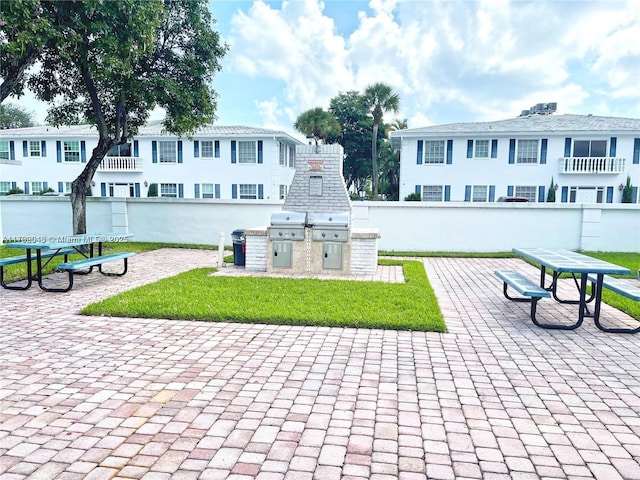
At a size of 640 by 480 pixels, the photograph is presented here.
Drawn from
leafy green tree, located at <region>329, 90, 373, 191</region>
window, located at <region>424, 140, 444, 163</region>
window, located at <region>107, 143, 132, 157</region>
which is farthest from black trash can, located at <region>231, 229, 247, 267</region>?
leafy green tree, located at <region>329, 90, 373, 191</region>

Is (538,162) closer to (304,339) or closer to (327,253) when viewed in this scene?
(327,253)

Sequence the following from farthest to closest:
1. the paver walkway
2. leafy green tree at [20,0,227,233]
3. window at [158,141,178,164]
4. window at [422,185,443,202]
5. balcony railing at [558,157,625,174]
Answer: window at [158,141,178,164] < window at [422,185,443,202] < balcony railing at [558,157,625,174] < leafy green tree at [20,0,227,233] < the paver walkway

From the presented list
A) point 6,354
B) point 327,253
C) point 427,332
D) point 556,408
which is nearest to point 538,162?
point 327,253

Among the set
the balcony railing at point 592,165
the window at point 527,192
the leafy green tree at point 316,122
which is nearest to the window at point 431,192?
the window at point 527,192

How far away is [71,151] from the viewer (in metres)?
28.3

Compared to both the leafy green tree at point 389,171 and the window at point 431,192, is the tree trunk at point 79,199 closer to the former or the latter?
the window at point 431,192

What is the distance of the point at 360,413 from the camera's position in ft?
11.9

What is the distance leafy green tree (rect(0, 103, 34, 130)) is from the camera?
45.1m

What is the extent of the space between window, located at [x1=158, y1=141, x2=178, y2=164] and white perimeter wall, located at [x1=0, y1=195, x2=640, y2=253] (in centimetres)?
1219

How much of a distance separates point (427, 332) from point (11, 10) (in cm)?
907

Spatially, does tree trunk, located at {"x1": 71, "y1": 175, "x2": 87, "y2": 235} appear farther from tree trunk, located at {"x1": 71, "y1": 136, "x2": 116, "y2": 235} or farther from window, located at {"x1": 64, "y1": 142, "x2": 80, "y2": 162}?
window, located at {"x1": 64, "y1": 142, "x2": 80, "y2": 162}

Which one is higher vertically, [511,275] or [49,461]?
[511,275]

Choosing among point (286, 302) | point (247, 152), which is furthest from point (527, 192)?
point (286, 302)

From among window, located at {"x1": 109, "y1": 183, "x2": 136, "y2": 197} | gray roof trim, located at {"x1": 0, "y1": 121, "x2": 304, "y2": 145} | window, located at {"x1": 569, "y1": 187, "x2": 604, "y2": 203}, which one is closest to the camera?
window, located at {"x1": 569, "y1": 187, "x2": 604, "y2": 203}
